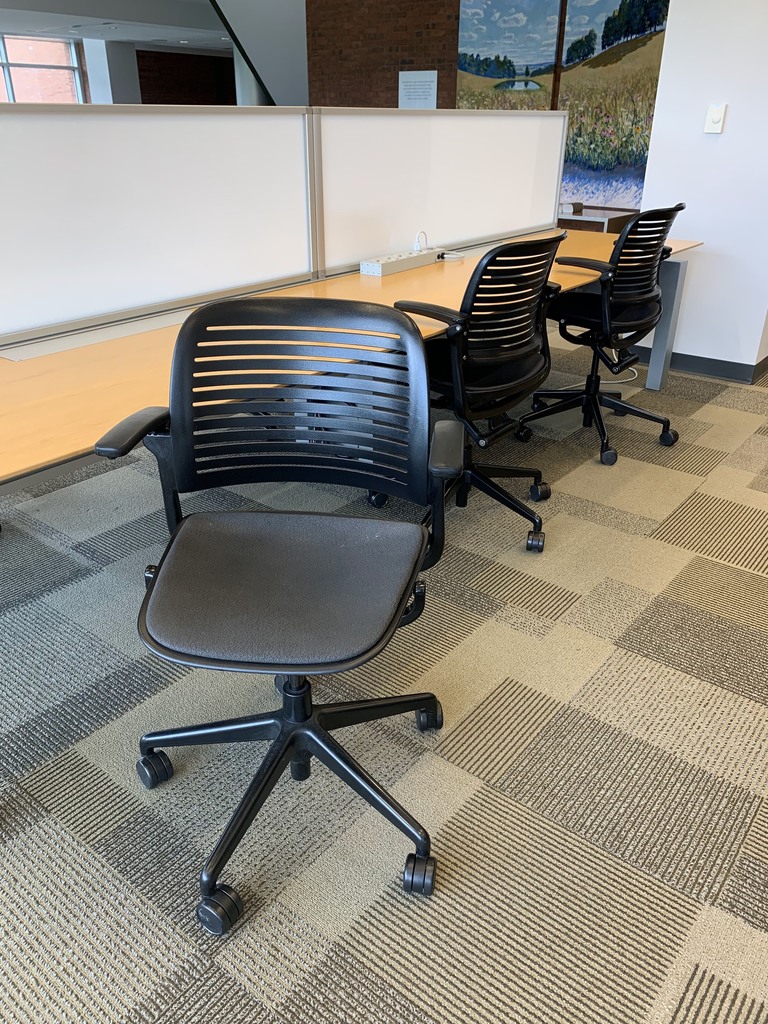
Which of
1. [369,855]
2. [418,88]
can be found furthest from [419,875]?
[418,88]

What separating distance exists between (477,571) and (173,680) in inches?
37.4

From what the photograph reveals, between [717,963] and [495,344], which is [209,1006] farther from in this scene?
[495,344]

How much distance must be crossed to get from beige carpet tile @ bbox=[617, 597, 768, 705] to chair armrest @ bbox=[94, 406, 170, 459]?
1324 millimetres

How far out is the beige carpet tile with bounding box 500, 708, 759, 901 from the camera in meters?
1.46

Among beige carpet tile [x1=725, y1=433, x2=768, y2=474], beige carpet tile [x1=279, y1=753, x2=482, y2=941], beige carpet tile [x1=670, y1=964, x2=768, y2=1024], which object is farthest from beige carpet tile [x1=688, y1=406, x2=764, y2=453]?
beige carpet tile [x1=670, y1=964, x2=768, y2=1024]

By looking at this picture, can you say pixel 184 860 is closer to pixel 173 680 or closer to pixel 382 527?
pixel 173 680

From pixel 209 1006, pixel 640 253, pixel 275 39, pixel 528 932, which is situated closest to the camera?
pixel 209 1006

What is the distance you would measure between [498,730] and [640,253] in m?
1.91

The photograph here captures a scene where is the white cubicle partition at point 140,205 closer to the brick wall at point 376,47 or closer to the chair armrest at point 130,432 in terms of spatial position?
the chair armrest at point 130,432

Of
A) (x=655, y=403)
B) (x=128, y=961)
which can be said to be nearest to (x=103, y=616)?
(x=128, y=961)

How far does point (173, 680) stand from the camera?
6.27 ft

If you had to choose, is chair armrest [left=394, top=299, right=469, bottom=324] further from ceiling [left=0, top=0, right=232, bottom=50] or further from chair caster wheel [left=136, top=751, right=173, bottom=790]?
ceiling [left=0, top=0, right=232, bottom=50]

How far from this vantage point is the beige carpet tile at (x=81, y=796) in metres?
1.52

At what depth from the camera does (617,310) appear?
295 cm
